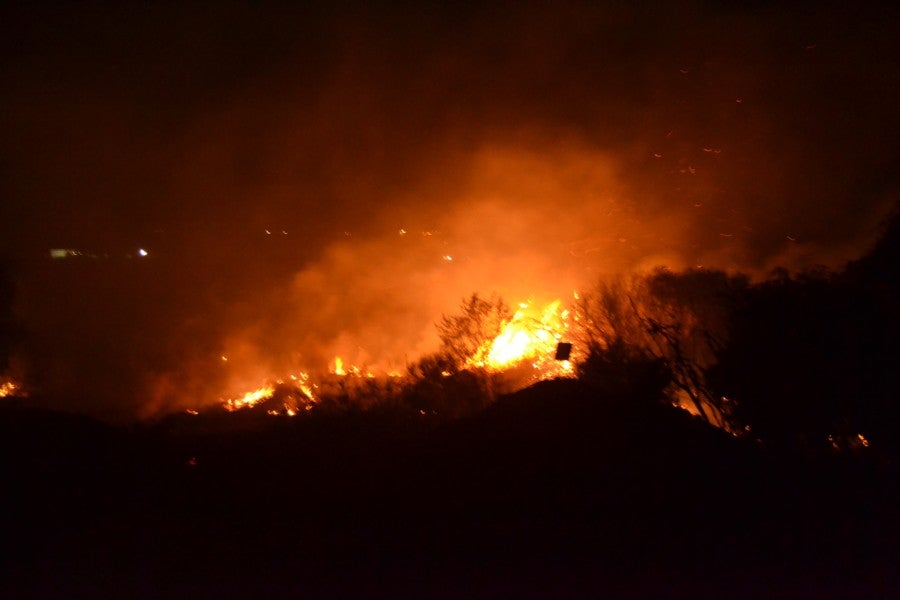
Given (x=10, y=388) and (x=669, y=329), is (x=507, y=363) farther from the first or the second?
(x=10, y=388)

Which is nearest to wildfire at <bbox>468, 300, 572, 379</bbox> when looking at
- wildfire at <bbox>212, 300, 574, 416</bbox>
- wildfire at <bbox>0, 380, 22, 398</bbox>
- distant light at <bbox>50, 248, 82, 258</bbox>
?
wildfire at <bbox>212, 300, 574, 416</bbox>

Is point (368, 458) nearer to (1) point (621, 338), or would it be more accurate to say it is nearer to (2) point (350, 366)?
(1) point (621, 338)

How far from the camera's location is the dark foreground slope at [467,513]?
6.97 meters

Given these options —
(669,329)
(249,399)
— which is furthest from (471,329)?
(249,399)

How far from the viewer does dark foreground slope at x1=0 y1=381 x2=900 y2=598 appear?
6.97 m

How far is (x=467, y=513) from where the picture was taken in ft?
30.1

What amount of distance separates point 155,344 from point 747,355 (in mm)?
42721

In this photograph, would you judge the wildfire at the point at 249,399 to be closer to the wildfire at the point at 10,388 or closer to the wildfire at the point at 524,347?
the wildfire at the point at 10,388

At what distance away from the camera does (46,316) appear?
49.2m

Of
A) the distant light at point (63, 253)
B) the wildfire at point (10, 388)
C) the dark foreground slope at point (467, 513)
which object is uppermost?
the distant light at point (63, 253)

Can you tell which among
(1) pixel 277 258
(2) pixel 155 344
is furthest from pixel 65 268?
(1) pixel 277 258

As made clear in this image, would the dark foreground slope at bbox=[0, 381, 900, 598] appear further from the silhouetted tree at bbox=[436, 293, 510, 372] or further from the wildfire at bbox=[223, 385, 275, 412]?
the wildfire at bbox=[223, 385, 275, 412]

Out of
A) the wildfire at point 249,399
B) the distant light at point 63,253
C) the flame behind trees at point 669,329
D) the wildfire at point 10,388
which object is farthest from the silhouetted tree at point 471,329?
the distant light at point 63,253

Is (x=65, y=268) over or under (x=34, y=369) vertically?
over
